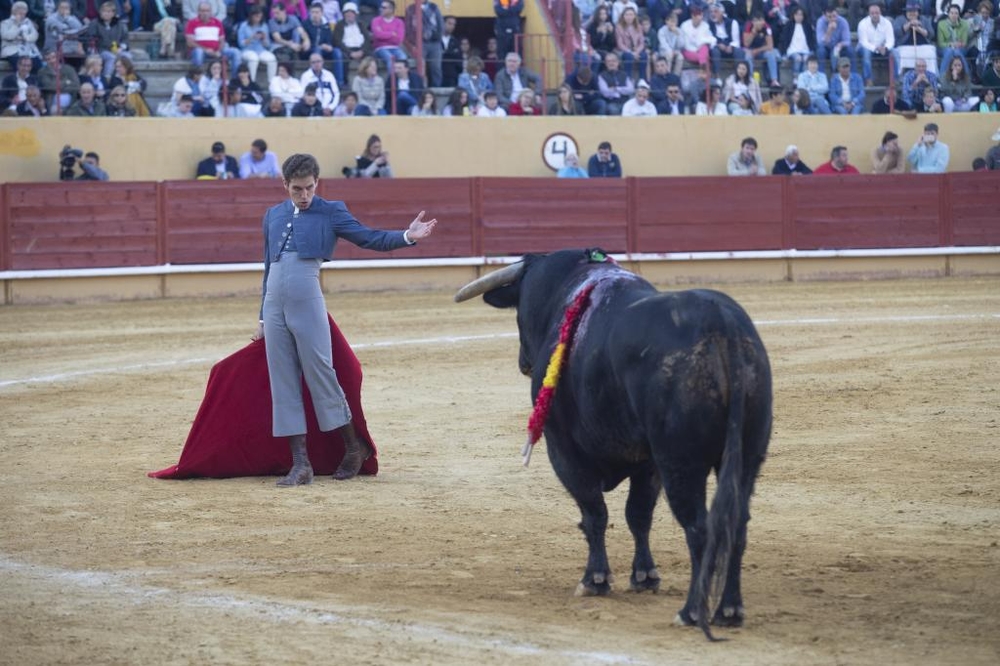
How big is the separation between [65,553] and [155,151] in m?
11.7

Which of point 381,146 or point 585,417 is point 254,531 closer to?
point 585,417

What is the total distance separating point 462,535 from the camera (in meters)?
5.93

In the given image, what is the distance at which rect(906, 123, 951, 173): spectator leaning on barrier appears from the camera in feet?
A: 61.4

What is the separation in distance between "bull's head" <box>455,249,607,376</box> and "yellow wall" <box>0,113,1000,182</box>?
478 inches

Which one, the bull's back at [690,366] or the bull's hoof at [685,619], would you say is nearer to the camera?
the bull's back at [690,366]

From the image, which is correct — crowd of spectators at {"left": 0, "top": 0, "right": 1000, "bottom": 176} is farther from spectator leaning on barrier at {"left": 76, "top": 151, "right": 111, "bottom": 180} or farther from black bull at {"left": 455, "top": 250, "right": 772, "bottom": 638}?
black bull at {"left": 455, "top": 250, "right": 772, "bottom": 638}

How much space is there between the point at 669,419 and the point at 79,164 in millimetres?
13248

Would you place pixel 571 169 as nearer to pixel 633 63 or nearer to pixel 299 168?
pixel 633 63

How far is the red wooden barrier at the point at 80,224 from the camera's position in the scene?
15945 millimetres

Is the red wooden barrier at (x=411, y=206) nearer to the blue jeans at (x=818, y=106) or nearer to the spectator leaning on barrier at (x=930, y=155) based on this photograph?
the blue jeans at (x=818, y=106)

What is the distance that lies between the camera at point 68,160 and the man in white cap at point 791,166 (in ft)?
26.7

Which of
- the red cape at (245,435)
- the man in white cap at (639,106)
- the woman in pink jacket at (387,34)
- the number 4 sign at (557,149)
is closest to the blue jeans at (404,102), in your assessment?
the woman in pink jacket at (387,34)

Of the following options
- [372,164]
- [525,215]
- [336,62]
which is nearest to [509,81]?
[525,215]

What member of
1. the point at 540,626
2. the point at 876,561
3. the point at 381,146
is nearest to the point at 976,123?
the point at 381,146
